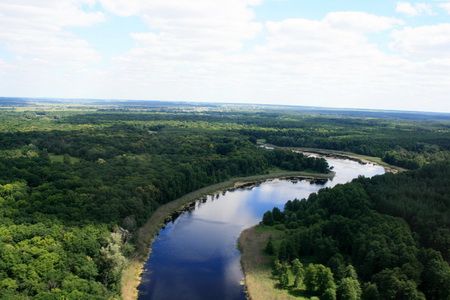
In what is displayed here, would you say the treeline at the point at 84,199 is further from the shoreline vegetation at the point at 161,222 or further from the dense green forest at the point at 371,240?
the dense green forest at the point at 371,240

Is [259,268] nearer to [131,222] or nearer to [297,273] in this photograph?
[297,273]

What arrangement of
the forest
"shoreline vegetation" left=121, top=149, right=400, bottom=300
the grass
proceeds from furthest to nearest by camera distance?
"shoreline vegetation" left=121, top=149, right=400, bottom=300
the grass
the forest

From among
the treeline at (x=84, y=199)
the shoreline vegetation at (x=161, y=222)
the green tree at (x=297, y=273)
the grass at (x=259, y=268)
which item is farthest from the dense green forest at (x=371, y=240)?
the treeline at (x=84, y=199)

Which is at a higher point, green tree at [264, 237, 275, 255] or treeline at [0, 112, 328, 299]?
treeline at [0, 112, 328, 299]

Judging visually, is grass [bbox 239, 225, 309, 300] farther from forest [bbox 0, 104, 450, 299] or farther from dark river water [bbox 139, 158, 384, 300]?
forest [bbox 0, 104, 450, 299]

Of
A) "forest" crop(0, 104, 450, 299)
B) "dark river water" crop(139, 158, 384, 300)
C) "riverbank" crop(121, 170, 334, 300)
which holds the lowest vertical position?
"dark river water" crop(139, 158, 384, 300)

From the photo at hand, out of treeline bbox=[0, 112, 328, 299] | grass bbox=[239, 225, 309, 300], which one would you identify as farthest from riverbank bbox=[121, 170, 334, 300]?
grass bbox=[239, 225, 309, 300]
